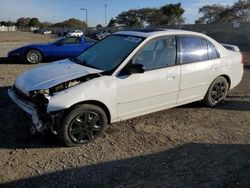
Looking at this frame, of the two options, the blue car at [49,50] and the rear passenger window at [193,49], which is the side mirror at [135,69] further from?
the blue car at [49,50]

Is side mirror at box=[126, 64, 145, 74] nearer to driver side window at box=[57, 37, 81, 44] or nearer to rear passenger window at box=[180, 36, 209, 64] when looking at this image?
rear passenger window at box=[180, 36, 209, 64]

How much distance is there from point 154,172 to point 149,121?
6.37 ft

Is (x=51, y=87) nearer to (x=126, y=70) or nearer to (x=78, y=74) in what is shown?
(x=78, y=74)

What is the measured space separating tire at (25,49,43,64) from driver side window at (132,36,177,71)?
345 inches

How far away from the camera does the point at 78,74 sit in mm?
5461

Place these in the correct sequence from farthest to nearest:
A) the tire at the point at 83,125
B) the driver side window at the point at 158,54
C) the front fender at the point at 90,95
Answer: the driver side window at the point at 158,54 < the tire at the point at 83,125 < the front fender at the point at 90,95

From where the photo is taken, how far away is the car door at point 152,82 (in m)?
5.60

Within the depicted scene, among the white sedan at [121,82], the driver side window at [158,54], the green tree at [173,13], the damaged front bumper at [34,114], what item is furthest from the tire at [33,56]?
the green tree at [173,13]

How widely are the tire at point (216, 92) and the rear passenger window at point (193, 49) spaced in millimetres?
624

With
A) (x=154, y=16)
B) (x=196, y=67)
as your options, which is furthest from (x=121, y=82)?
(x=154, y=16)

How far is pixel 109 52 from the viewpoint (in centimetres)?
616

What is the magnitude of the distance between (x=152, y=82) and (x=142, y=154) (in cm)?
139

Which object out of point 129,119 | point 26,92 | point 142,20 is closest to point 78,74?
point 26,92

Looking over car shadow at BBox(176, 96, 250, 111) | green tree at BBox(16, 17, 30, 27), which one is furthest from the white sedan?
green tree at BBox(16, 17, 30, 27)
